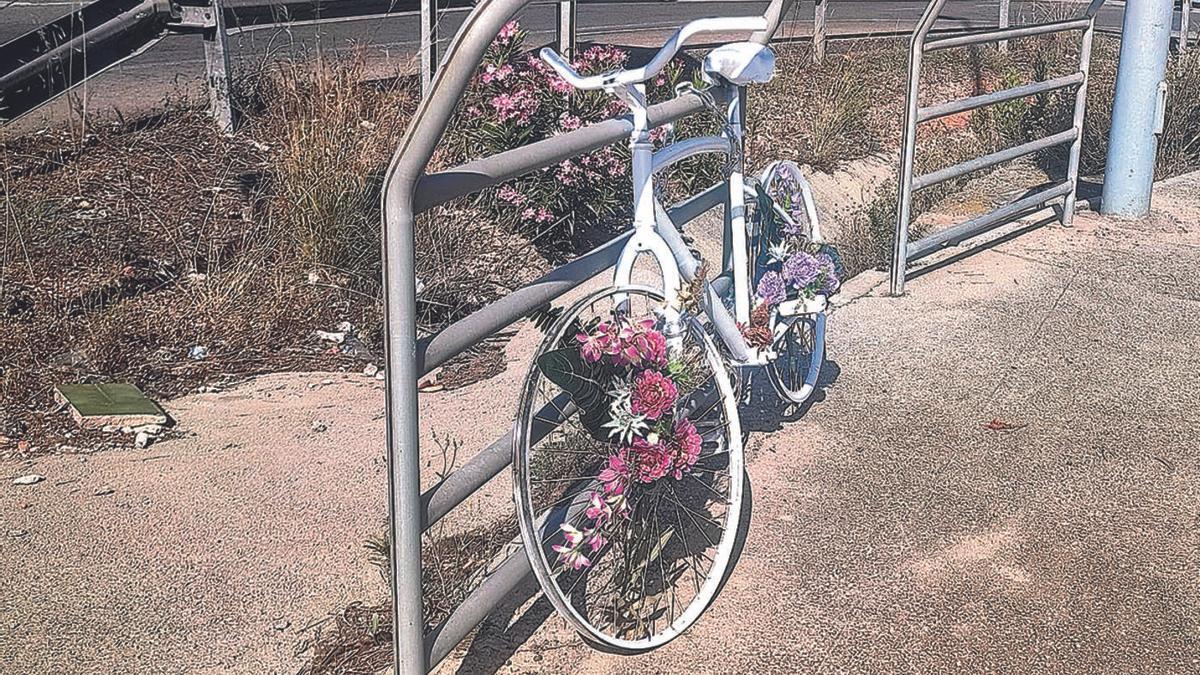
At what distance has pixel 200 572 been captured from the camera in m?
3.79

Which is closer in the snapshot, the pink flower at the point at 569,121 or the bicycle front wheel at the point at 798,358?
the bicycle front wheel at the point at 798,358

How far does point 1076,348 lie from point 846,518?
2.02 meters

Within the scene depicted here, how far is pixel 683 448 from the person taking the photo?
11.1 feet

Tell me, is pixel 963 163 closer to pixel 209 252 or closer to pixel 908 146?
pixel 908 146

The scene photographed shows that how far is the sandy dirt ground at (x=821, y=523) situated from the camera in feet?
11.3

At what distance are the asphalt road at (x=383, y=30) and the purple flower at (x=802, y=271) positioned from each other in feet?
12.6

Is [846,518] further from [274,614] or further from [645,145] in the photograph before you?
[274,614]

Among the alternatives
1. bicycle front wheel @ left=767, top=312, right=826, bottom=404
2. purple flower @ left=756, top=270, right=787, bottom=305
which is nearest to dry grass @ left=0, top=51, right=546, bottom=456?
bicycle front wheel @ left=767, top=312, right=826, bottom=404

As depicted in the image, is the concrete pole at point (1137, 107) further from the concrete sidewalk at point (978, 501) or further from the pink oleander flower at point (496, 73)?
the pink oleander flower at point (496, 73)

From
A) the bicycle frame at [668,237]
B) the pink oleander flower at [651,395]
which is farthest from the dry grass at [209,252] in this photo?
the pink oleander flower at [651,395]

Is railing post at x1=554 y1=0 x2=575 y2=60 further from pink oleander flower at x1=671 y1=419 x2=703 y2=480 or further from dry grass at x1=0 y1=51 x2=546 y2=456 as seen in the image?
pink oleander flower at x1=671 y1=419 x2=703 y2=480

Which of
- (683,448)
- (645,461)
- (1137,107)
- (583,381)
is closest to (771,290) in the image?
(683,448)

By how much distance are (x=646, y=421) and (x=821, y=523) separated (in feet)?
3.52

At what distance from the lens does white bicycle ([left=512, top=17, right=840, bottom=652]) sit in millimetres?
3229
